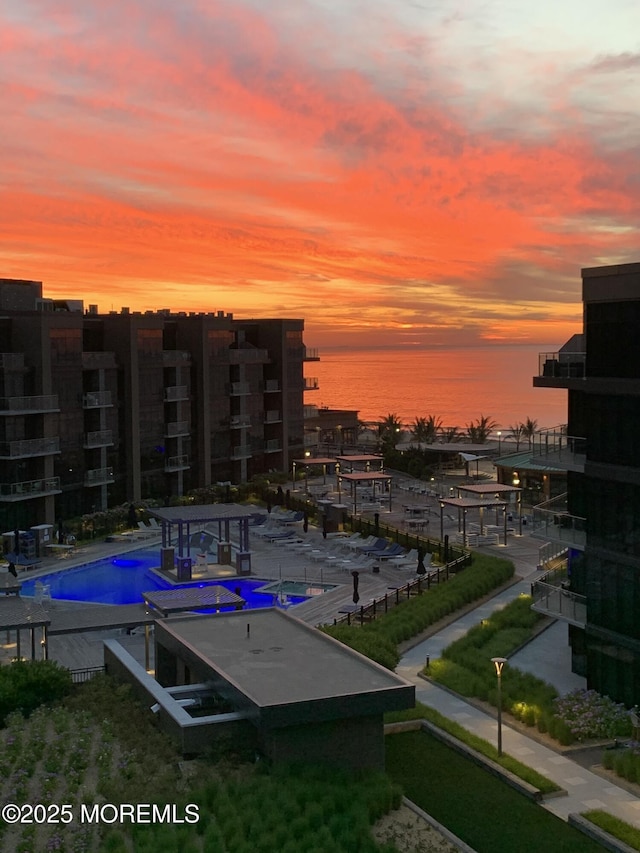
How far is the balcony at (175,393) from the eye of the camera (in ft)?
178

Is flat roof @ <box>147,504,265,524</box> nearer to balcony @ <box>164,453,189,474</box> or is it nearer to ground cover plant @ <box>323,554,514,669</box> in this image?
ground cover plant @ <box>323,554,514,669</box>

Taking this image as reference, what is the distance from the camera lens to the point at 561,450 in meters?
23.4

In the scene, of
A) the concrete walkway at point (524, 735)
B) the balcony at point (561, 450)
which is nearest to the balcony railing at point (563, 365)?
the balcony at point (561, 450)

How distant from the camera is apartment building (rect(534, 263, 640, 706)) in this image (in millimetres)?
20859

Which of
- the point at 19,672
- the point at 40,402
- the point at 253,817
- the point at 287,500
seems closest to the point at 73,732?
the point at 19,672

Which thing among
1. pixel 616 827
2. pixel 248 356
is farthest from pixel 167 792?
pixel 248 356

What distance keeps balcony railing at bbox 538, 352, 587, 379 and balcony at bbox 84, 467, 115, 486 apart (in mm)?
30358

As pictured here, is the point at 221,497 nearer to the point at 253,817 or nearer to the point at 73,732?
the point at 73,732

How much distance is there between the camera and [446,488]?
56.1 meters

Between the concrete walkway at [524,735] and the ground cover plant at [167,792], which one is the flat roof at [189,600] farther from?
the ground cover plant at [167,792]

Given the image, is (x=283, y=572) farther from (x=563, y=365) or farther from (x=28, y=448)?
(x=563, y=365)

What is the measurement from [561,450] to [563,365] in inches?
77.3

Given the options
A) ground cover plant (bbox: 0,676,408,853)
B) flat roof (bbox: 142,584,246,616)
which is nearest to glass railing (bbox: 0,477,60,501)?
flat roof (bbox: 142,584,246,616)

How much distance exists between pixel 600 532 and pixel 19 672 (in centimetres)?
1258
